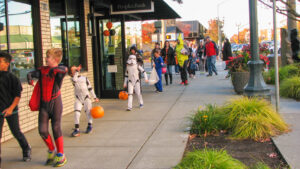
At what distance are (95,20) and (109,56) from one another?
1177 mm

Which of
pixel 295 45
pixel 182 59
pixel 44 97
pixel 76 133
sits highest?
pixel 295 45

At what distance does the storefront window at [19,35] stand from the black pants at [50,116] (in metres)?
2.28

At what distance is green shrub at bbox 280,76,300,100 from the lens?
973 cm

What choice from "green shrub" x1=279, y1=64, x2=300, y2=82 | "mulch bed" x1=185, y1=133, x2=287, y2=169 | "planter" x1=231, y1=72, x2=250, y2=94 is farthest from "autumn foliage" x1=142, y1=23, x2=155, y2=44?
"mulch bed" x1=185, y1=133, x2=287, y2=169

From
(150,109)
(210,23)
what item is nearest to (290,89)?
(150,109)

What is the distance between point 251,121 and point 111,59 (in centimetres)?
616

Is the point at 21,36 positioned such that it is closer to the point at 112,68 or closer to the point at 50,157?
the point at 50,157

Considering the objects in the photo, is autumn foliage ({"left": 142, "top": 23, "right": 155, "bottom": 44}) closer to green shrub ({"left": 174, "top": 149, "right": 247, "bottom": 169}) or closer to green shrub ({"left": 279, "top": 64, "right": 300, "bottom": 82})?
green shrub ({"left": 279, "top": 64, "right": 300, "bottom": 82})

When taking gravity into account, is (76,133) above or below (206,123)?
below

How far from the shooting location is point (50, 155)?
5074 mm

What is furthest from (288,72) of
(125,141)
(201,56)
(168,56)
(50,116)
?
(50,116)

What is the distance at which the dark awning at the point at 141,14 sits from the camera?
35.6 ft

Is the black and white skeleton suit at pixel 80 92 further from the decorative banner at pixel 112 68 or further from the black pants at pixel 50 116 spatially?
the decorative banner at pixel 112 68

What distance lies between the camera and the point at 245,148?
5535 millimetres
